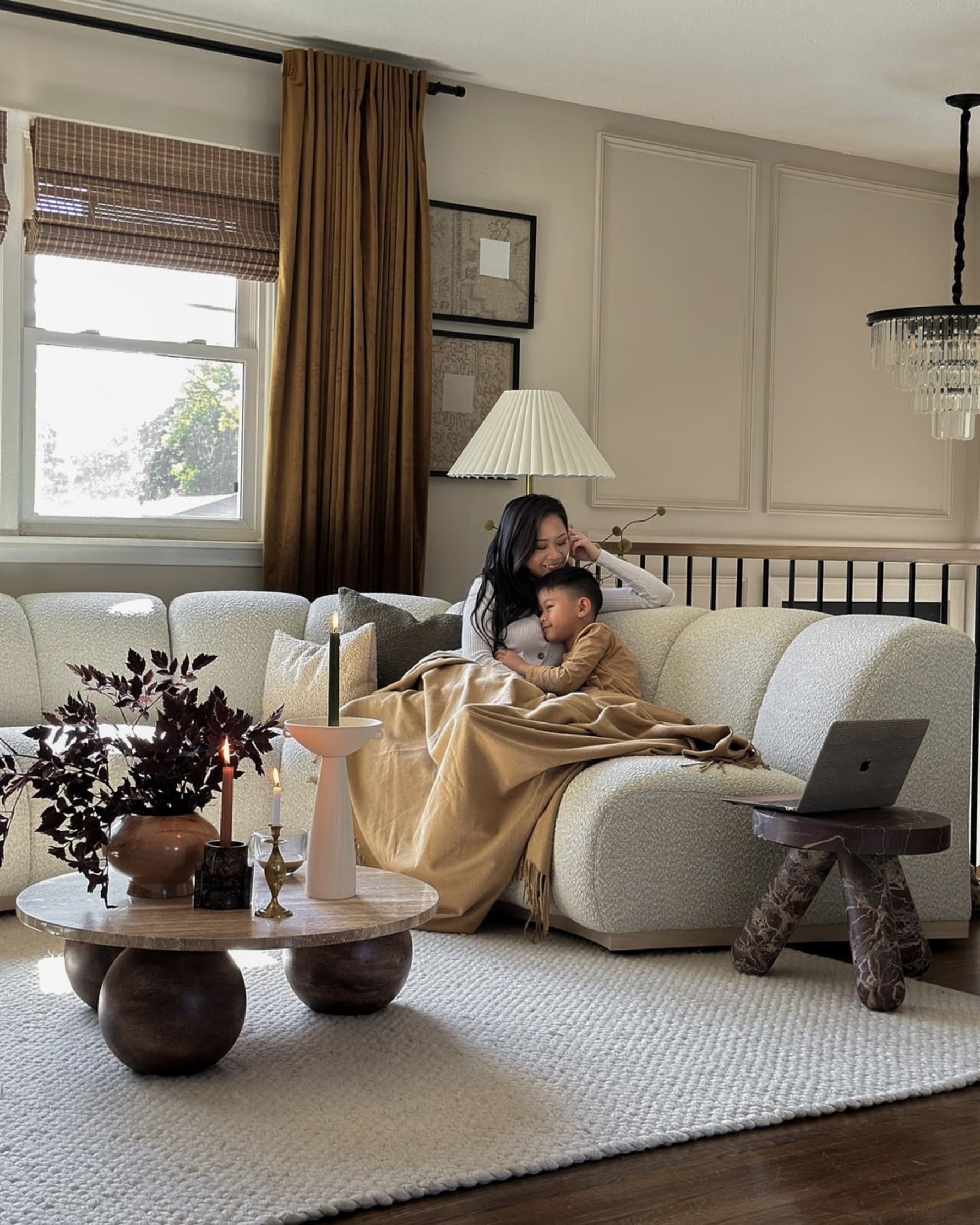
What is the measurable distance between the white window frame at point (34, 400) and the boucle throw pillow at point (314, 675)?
0.79 metres

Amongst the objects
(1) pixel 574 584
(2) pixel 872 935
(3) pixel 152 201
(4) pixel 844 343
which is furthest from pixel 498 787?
(4) pixel 844 343

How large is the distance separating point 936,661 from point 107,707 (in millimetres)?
2234

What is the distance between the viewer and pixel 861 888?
2.59 metres

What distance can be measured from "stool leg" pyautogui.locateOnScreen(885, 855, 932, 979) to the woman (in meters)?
1.20

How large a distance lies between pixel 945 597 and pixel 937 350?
100cm

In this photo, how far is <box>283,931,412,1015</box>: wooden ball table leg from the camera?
2406 millimetres

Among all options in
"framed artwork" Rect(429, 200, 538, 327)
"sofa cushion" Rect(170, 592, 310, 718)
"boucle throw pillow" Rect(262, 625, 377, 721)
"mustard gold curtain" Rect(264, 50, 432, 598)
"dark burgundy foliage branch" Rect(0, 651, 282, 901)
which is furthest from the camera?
"framed artwork" Rect(429, 200, 538, 327)

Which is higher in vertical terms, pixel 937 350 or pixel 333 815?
pixel 937 350

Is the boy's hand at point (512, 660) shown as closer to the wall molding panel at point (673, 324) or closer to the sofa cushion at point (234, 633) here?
the sofa cushion at point (234, 633)

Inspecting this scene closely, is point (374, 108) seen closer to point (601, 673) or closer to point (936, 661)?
point (601, 673)

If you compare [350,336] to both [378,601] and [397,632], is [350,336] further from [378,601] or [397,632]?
[397,632]

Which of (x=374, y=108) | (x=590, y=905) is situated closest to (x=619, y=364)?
(x=374, y=108)

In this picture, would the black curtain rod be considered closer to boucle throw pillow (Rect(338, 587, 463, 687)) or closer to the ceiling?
the ceiling

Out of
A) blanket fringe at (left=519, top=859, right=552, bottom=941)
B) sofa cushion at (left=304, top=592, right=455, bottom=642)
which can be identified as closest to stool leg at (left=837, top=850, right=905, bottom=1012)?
blanket fringe at (left=519, top=859, right=552, bottom=941)
